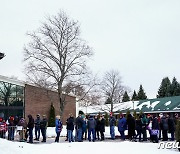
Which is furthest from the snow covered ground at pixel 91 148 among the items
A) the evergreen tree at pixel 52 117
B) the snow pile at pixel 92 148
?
the evergreen tree at pixel 52 117

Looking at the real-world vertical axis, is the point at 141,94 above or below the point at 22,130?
above

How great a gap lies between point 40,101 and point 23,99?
169 inches

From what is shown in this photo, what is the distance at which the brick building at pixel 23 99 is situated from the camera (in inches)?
1288

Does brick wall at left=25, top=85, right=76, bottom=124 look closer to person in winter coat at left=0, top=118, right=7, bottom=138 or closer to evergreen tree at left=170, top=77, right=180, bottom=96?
person in winter coat at left=0, top=118, right=7, bottom=138

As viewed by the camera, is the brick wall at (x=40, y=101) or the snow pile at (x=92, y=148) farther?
the brick wall at (x=40, y=101)

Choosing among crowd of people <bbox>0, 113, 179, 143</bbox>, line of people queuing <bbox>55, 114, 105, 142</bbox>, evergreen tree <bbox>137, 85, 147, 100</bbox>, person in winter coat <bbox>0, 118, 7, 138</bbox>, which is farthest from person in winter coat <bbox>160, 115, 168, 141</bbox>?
evergreen tree <bbox>137, 85, 147, 100</bbox>

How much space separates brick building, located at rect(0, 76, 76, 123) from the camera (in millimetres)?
32719

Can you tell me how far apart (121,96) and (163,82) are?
1305 cm

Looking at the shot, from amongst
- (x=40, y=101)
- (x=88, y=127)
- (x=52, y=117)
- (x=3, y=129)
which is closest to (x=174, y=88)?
(x=52, y=117)

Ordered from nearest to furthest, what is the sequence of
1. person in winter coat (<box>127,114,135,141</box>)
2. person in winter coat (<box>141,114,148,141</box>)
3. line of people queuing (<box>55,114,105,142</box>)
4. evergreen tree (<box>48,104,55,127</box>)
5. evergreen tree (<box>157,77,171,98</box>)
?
line of people queuing (<box>55,114,105,142</box>) → person in winter coat (<box>127,114,135,141</box>) → person in winter coat (<box>141,114,148,141</box>) → evergreen tree (<box>48,104,55,127</box>) → evergreen tree (<box>157,77,171,98</box>)

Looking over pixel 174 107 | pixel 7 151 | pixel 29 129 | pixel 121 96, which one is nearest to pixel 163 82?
Answer: pixel 121 96

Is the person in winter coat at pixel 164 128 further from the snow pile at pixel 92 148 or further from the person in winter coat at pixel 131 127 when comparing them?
the snow pile at pixel 92 148

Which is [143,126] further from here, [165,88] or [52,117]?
[165,88]

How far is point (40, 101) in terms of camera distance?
4022 centimetres
